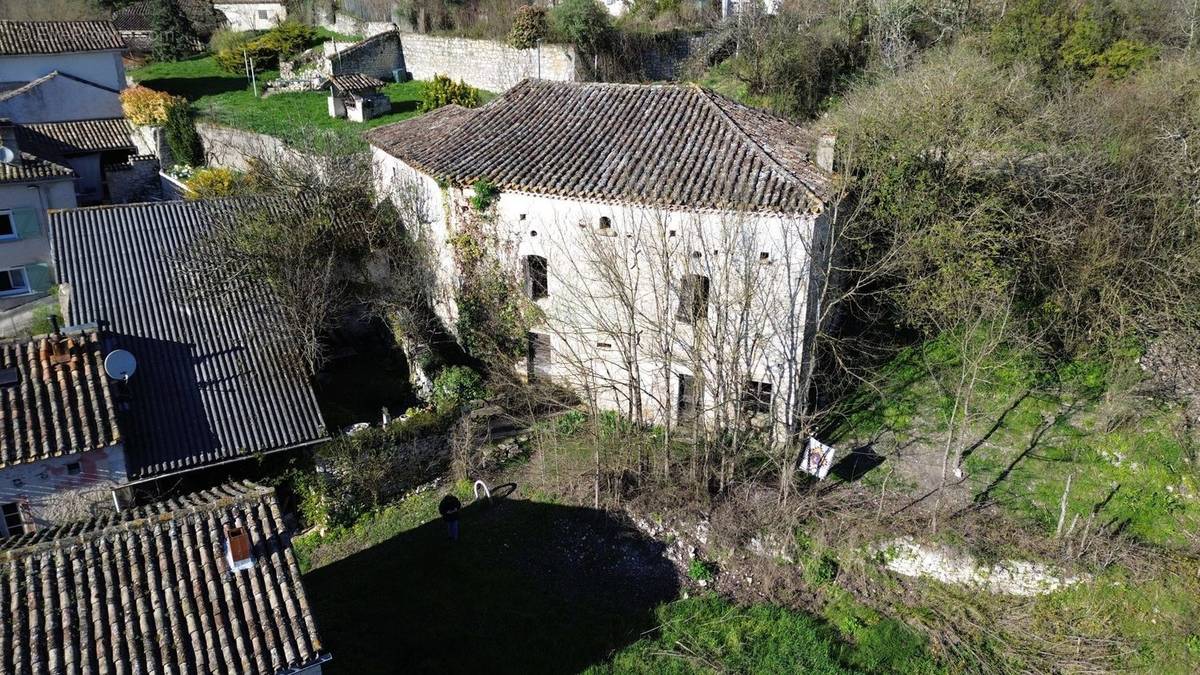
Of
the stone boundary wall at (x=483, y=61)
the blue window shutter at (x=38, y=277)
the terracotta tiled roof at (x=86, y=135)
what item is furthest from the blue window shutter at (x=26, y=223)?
the stone boundary wall at (x=483, y=61)

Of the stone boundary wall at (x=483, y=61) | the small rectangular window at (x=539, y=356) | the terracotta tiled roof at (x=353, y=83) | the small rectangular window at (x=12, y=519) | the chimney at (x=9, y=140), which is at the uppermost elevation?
the stone boundary wall at (x=483, y=61)

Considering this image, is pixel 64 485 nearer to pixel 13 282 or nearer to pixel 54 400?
pixel 54 400

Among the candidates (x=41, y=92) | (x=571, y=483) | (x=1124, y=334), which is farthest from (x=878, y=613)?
(x=41, y=92)

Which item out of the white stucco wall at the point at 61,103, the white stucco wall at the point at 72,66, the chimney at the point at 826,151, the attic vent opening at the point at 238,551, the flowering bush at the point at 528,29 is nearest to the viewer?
the attic vent opening at the point at 238,551

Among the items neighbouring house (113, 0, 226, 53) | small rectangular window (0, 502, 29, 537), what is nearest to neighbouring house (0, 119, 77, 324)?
small rectangular window (0, 502, 29, 537)

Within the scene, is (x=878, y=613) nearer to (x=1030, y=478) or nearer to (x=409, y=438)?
(x=1030, y=478)

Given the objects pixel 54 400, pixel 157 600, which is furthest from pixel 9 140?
pixel 157 600

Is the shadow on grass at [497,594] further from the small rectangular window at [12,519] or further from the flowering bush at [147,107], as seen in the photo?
the flowering bush at [147,107]

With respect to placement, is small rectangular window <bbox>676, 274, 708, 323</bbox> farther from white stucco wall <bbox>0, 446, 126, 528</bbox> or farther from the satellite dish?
white stucco wall <bbox>0, 446, 126, 528</bbox>
